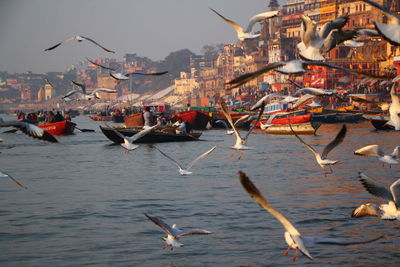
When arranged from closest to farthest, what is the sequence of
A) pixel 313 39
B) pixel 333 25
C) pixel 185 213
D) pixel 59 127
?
pixel 333 25
pixel 313 39
pixel 185 213
pixel 59 127

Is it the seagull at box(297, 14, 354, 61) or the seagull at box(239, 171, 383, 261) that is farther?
the seagull at box(297, 14, 354, 61)

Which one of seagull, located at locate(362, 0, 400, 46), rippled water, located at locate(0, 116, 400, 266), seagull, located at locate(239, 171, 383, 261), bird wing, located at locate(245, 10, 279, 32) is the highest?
bird wing, located at locate(245, 10, 279, 32)

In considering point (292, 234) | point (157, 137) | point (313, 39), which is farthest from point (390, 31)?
point (157, 137)

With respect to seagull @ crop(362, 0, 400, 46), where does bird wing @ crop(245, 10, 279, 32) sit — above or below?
above

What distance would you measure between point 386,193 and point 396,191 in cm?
13

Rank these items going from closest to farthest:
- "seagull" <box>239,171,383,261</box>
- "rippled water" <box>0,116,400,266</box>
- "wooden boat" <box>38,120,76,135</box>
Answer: "seagull" <box>239,171,383,261</box> < "rippled water" <box>0,116,400,266</box> < "wooden boat" <box>38,120,76,135</box>

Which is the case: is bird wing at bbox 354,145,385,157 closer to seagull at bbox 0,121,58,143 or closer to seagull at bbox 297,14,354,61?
seagull at bbox 297,14,354,61

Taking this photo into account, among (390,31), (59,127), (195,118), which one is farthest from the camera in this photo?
(195,118)

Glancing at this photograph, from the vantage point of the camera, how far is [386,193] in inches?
378

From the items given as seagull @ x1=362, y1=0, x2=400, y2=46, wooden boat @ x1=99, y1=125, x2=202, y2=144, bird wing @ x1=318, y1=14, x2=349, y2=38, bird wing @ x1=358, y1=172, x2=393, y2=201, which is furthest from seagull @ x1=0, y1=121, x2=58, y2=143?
wooden boat @ x1=99, y1=125, x2=202, y2=144

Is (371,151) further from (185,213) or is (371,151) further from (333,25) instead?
(185,213)

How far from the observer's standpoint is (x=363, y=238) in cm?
1288

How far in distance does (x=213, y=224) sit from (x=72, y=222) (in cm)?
305

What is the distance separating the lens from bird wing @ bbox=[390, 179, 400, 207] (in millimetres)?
9336
